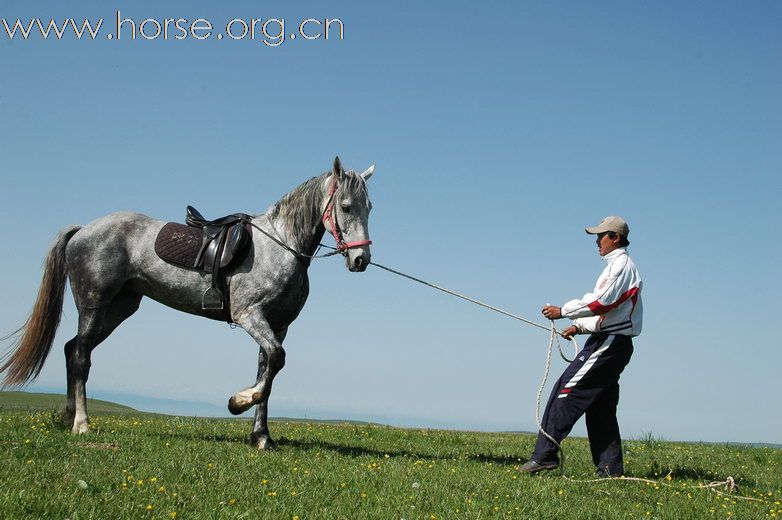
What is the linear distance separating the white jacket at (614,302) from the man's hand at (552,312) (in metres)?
0.06

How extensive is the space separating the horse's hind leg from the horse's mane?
2905mm

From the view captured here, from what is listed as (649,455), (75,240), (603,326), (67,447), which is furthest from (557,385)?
(75,240)

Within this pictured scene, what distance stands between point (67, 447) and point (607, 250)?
259 inches

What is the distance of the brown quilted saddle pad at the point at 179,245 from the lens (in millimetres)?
10539

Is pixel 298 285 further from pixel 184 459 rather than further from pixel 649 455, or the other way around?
pixel 649 455

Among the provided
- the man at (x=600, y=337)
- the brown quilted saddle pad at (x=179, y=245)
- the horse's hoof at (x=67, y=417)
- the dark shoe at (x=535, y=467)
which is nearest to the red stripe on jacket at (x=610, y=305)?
the man at (x=600, y=337)

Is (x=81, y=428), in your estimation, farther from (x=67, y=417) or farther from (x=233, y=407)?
(x=233, y=407)

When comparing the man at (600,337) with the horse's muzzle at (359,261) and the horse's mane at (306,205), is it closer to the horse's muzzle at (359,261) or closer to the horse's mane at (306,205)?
the horse's muzzle at (359,261)

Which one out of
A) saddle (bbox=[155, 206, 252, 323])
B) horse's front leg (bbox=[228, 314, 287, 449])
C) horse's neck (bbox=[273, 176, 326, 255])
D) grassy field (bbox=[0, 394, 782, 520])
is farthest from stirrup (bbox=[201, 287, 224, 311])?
grassy field (bbox=[0, 394, 782, 520])

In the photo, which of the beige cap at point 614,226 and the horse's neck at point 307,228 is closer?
the beige cap at point 614,226

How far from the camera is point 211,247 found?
1042 cm

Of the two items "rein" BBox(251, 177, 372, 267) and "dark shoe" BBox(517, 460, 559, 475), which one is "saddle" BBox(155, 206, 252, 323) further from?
"dark shoe" BBox(517, 460, 559, 475)

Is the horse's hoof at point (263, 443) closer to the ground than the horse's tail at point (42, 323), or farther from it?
closer to the ground

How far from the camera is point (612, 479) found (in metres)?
8.91
